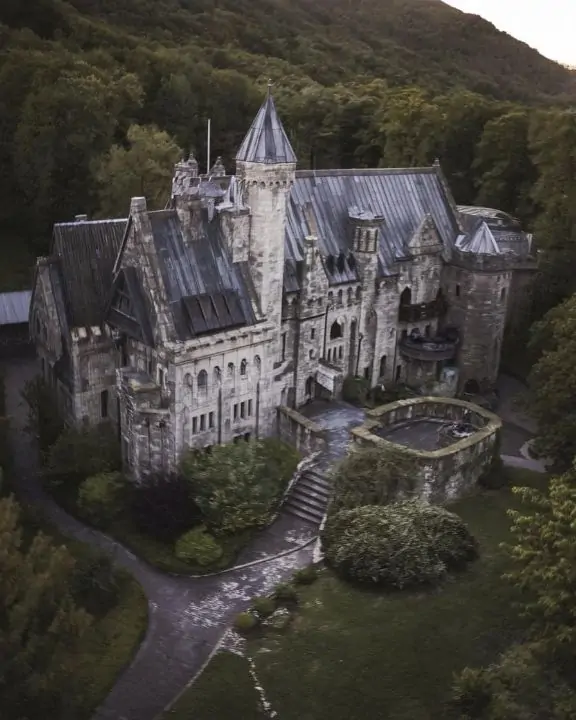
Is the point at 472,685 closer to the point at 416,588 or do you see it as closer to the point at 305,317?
the point at 416,588

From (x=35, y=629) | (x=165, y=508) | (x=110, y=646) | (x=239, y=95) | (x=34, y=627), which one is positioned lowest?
(x=110, y=646)

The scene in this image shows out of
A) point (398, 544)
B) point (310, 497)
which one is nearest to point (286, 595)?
point (398, 544)

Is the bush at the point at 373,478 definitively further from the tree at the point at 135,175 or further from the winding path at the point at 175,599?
the tree at the point at 135,175

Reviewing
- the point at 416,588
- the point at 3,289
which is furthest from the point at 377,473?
the point at 3,289

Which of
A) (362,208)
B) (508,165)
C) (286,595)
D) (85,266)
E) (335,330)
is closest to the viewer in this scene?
(286,595)

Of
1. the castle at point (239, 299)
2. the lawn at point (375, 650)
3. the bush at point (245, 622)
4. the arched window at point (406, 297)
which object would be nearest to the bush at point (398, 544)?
the lawn at point (375, 650)

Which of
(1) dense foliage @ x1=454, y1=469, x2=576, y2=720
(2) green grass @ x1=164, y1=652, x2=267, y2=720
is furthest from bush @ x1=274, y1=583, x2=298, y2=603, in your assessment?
(1) dense foliage @ x1=454, y1=469, x2=576, y2=720

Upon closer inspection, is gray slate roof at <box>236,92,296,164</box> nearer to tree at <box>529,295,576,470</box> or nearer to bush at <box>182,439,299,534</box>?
bush at <box>182,439,299,534</box>

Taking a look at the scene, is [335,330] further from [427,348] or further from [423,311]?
[423,311]
